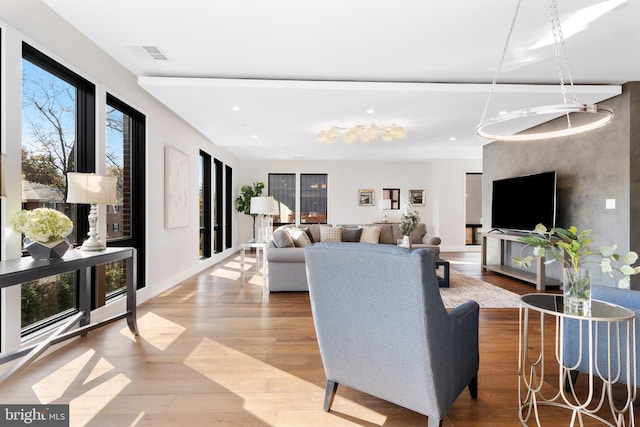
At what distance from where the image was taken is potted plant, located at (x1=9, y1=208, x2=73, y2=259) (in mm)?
2072

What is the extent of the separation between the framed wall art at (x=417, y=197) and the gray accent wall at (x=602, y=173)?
386 centimetres

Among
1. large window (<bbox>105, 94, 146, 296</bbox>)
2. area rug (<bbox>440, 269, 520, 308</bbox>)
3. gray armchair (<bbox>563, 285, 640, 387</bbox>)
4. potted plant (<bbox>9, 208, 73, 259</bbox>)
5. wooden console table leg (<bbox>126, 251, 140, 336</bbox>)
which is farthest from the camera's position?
area rug (<bbox>440, 269, 520, 308</bbox>)

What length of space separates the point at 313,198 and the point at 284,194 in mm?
835

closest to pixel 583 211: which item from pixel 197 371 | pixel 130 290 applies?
pixel 197 371

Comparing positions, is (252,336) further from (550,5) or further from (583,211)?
(583,211)

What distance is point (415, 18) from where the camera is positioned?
257 cm

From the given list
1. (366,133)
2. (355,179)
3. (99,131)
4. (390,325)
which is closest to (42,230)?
(99,131)

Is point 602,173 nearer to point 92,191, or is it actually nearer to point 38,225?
point 92,191

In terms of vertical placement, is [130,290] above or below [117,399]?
above

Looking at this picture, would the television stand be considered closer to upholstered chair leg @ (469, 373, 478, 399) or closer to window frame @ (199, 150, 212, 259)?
upholstered chair leg @ (469, 373, 478, 399)

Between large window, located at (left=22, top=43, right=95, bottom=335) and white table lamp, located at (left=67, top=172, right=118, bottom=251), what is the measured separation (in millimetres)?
352

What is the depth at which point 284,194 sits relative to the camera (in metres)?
9.40

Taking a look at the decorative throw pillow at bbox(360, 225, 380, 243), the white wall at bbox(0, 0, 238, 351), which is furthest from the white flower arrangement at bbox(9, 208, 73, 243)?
the decorative throw pillow at bbox(360, 225, 380, 243)

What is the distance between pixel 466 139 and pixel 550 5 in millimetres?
4037
